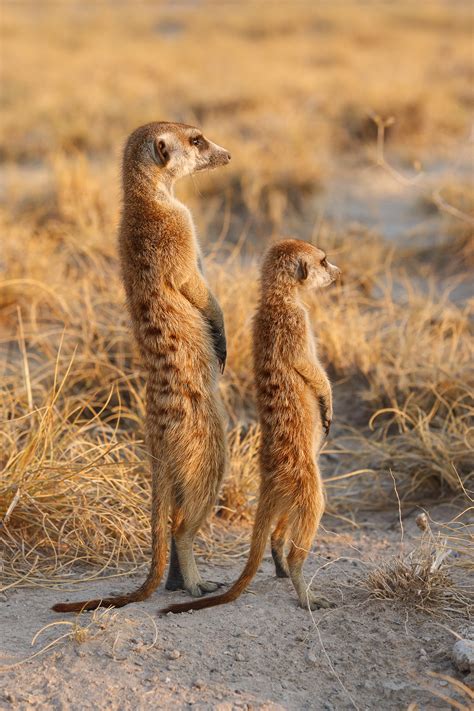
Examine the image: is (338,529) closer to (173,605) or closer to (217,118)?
(173,605)

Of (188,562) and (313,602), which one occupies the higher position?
(188,562)

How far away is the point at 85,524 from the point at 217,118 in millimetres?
9318

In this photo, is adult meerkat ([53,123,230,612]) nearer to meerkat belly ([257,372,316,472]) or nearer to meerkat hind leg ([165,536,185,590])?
meerkat hind leg ([165,536,185,590])

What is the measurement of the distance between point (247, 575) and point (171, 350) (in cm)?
76

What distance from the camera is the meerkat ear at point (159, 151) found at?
3256 millimetres

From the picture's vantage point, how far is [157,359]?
123 inches

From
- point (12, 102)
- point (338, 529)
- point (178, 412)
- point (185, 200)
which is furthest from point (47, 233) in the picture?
point (12, 102)

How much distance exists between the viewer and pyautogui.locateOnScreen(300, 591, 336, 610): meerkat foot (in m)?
3.17

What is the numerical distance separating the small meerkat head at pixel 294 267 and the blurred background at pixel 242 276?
2.42ft

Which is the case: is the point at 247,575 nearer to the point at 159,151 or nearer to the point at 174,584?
the point at 174,584

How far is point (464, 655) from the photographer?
279cm

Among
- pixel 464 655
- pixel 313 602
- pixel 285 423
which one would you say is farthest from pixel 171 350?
pixel 464 655

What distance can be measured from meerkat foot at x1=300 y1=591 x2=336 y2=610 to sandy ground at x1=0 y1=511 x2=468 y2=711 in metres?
0.04

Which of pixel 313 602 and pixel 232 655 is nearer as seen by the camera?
pixel 232 655
